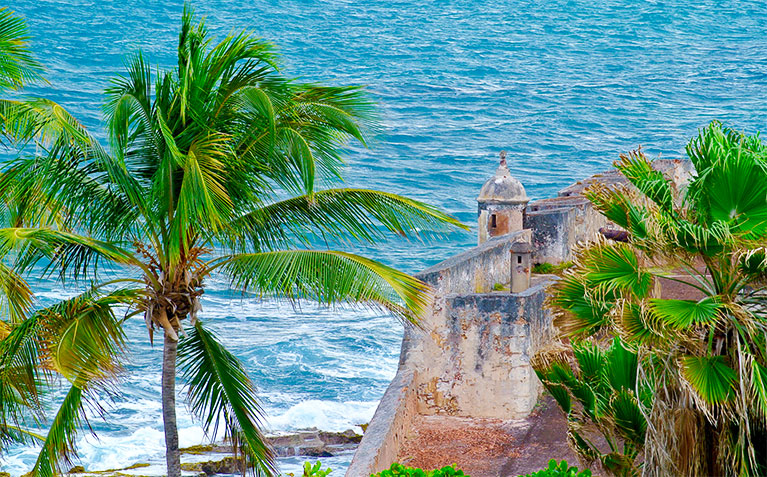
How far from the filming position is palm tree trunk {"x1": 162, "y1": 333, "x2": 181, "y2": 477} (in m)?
10.1

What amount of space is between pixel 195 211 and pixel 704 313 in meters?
4.49

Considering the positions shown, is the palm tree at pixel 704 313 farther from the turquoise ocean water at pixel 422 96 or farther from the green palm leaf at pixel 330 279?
the turquoise ocean water at pixel 422 96

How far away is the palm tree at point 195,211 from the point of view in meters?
9.36

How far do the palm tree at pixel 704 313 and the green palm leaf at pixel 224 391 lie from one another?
408 centimetres

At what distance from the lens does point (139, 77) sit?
32.1 ft

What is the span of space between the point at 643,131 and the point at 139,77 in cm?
5751

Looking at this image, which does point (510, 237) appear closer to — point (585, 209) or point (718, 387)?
point (585, 209)

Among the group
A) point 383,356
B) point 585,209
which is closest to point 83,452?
point 383,356

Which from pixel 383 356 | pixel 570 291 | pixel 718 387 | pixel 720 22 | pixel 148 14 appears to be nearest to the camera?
pixel 718 387

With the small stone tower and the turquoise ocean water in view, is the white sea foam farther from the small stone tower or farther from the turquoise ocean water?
the small stone tower

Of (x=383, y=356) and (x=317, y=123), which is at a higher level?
(x=317, y=123)

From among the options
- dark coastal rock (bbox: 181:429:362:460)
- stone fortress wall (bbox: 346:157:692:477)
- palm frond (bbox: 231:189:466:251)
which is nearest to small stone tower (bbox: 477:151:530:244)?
stone fortress wall (bbox: 346:157:692:477)

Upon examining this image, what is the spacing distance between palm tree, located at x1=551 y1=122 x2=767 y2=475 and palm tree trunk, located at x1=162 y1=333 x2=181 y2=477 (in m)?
4.30

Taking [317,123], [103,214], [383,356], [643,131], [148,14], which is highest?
[148,14]
